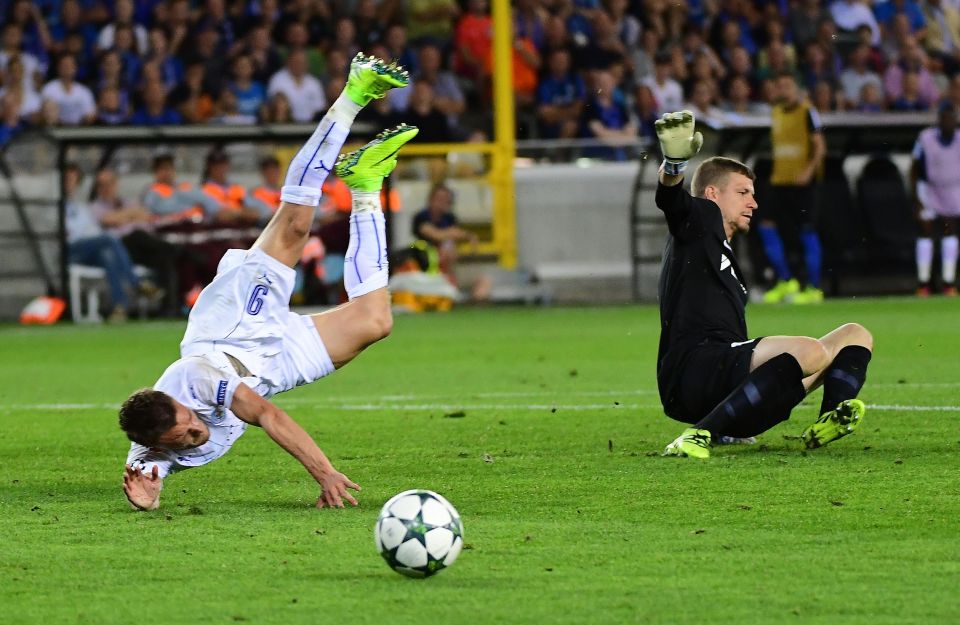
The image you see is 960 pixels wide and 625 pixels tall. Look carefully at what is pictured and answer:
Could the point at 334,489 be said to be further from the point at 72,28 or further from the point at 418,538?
the point at 72,28

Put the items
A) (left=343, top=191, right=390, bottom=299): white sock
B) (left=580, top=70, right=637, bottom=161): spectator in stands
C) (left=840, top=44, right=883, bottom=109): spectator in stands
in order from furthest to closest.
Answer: (left=840, top=44, right=883, bottom=109): spectator in stands → (left=580, top=70, right=637, bottom=161): spectator in stands → (left=343, top=191, right=390, bottom=299): white sock

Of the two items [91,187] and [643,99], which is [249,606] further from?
[643,99]

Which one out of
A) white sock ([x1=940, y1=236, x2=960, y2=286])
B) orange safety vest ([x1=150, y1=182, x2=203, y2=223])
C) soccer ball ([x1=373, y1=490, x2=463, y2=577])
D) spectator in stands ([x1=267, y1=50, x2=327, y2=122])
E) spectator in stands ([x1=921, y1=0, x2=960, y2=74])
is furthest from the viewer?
spectator in stands ([x1=921, y1=0, x2=960, y2=74])

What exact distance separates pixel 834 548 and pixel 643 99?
56.3ft

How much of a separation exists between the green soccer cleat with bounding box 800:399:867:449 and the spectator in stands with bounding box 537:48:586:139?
14814mm

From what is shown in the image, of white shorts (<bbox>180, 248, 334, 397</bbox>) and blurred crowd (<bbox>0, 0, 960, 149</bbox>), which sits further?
blurred crowd (<bbox>0, 0, 960, 149</bbox>)

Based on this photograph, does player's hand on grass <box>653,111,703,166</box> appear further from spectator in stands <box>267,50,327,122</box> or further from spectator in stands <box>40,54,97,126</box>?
spectator in stands <box>40,54,97,126</box>

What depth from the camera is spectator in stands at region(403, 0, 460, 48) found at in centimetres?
2297

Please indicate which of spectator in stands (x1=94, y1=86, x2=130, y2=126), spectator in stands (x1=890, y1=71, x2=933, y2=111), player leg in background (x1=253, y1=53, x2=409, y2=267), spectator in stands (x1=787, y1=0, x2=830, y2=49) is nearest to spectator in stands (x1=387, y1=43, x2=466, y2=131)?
spectator in stands (x1=94, y1=86, x2=130, y2=126)

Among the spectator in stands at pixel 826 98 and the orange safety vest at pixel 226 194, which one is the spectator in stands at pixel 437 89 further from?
the spectator in stands at pixel 826 98

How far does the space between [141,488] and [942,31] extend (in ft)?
72.4

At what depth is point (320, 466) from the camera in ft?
21.3

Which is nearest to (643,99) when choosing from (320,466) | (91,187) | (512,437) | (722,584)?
(91,187)

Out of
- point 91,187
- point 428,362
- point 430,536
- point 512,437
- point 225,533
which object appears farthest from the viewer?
point 91,187
